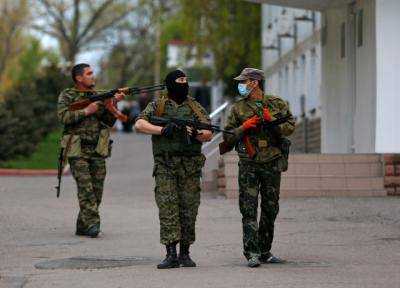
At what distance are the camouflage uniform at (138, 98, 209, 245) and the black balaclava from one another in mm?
74

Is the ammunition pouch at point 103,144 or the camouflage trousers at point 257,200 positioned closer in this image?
the camouflage trousers at point 257,200

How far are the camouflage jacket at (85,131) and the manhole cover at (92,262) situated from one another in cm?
247

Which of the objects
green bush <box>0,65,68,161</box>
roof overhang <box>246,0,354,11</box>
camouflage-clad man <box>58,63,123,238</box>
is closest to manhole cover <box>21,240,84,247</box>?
camouflage-clad man <box>58,63,123,238</box>

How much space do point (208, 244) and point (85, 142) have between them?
6.57 ft

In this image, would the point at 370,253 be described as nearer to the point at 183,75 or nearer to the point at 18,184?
the point at 183,75

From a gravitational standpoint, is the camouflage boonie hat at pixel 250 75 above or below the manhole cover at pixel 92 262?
above

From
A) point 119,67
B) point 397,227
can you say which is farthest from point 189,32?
point 119,67

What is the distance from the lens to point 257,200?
12.1 m

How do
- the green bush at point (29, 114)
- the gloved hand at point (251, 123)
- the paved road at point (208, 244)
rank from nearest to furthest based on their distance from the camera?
the paved road at point (208, 244)
the gloved hand at point (251, 123)
the green bush at point (29, 114)

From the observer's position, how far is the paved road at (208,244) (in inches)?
436

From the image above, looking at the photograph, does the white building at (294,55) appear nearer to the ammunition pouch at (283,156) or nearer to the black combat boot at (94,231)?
the black combat boot at (94,231)

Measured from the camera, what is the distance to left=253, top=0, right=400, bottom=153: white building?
21344 millimetres

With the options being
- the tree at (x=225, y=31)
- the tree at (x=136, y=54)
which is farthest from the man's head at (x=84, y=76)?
the tree at (x=136, y=54)

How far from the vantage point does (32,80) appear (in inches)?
1887
